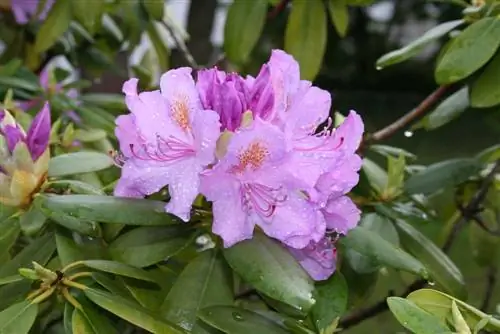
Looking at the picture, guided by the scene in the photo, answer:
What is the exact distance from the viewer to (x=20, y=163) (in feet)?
2.20

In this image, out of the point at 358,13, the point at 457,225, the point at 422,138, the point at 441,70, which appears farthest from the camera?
the point at 358,13

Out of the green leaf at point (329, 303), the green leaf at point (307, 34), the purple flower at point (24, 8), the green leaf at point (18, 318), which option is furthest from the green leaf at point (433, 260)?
the purple flower at point (24, 8)

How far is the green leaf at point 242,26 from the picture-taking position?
1.04 metres

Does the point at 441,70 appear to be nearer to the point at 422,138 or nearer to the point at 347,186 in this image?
the point at 347,186

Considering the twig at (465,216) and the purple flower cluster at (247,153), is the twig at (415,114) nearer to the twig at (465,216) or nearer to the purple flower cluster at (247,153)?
the twig at (465,216)

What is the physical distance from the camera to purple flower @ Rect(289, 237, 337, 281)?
635 millimetres

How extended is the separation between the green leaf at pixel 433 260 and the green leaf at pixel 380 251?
149 mm

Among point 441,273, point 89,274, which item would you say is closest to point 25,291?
point 89,274

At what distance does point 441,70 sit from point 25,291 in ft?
1.48

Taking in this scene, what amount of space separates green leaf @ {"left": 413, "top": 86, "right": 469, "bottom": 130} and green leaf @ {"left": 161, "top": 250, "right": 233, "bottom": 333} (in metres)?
0.37

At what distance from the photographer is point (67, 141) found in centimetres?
88

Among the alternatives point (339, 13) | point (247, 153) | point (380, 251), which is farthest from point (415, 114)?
point (247, 153)

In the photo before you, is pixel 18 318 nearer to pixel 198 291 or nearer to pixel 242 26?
pixel 198 291

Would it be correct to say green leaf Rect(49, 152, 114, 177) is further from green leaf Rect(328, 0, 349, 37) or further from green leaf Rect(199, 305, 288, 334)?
green leaf Rect(328, 0, 349, 37)
